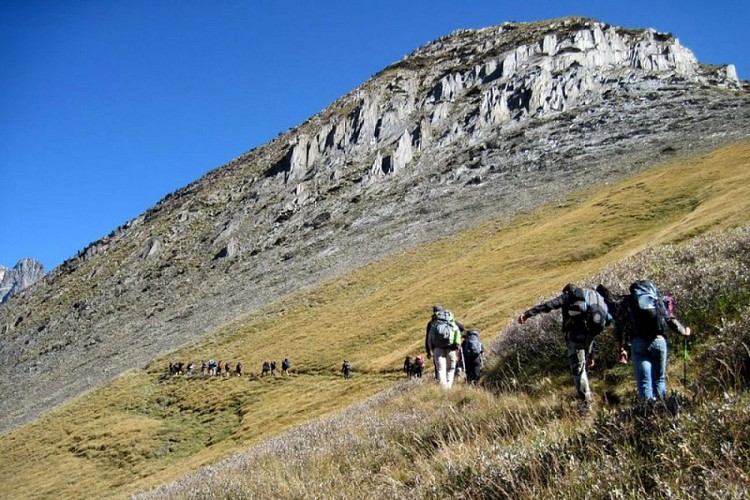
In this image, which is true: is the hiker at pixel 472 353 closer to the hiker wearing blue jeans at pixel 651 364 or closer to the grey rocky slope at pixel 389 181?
the hiker wearing blue jeans at pixel 651 364

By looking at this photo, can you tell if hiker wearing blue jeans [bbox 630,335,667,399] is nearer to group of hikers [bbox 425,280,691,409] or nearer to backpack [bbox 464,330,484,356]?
group of hikers [bbox 425,280,691,409]

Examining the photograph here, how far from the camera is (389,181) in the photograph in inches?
5423

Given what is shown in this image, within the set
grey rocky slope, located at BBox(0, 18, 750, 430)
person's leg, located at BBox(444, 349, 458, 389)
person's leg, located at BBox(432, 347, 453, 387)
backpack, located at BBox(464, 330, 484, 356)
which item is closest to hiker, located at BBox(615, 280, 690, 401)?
person's leg, located at BBox(432, 347, 453, 387)

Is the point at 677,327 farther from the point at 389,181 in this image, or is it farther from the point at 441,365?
the point at 389,181

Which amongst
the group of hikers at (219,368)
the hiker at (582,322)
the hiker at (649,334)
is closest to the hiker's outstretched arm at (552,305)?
the hiker at (582,322)

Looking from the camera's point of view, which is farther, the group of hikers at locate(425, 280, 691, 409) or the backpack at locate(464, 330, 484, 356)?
the backpack at locate(464, 330, 484, 356)

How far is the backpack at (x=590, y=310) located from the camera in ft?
28.8

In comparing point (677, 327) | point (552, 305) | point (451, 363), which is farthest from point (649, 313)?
point (451, 363)

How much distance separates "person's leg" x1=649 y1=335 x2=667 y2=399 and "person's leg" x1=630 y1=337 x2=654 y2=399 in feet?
0.26

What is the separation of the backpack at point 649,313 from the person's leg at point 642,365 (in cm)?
15

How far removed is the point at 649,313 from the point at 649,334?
326 mm

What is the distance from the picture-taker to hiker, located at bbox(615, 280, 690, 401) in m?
7.22

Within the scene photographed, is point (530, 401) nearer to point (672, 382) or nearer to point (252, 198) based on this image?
point (672, 382)

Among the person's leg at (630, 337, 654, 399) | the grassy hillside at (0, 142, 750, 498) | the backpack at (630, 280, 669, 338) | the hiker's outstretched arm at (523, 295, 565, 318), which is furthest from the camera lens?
the grassy hillside at (0, 142, 750, 498)
